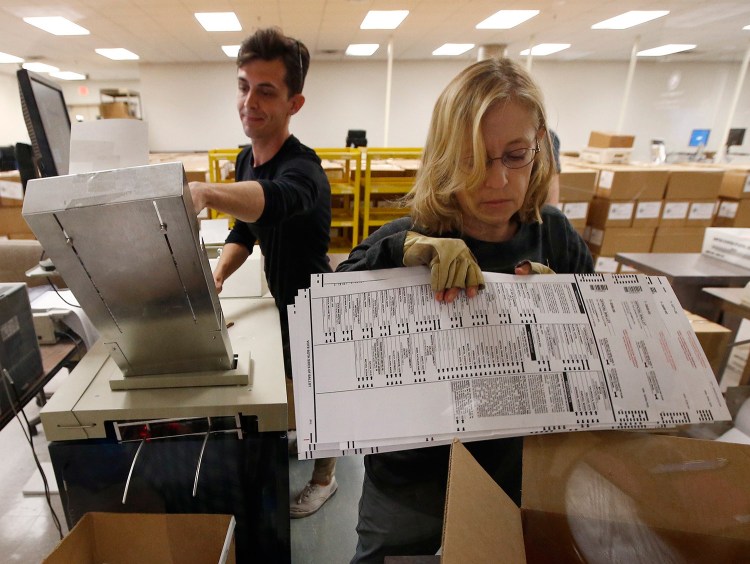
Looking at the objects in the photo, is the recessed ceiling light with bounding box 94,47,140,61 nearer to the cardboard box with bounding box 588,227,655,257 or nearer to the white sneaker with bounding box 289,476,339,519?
the cardboard box with bounding box 588,227,655,257

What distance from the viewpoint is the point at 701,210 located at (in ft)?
10.1

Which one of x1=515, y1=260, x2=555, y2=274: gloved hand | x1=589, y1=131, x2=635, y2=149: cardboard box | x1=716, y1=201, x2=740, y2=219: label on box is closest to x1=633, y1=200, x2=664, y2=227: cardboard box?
x1=716, y1=201, x2=740, y2=219: label on box

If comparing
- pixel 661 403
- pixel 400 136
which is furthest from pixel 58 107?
pixel 400 136

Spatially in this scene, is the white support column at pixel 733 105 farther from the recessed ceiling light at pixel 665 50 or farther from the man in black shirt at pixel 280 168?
the man in black shirt at pixel 280 168

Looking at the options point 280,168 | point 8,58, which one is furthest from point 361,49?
point 280,168

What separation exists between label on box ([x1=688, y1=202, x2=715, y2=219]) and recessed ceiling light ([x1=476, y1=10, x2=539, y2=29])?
108 inches

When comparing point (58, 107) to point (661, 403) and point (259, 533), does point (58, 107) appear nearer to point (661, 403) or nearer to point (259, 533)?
point (259, 533)

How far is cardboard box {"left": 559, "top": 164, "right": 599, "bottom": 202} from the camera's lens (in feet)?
9.87

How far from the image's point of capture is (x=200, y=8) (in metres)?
4.10

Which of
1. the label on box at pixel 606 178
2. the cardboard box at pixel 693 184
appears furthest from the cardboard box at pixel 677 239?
the label on box at pixel 606 178

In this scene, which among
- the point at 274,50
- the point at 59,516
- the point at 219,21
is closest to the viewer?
the point at 274,50

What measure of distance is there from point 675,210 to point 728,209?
582 mm

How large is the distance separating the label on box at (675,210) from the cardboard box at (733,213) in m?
0.49

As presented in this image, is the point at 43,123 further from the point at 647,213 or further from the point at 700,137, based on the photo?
the point at 700,137
